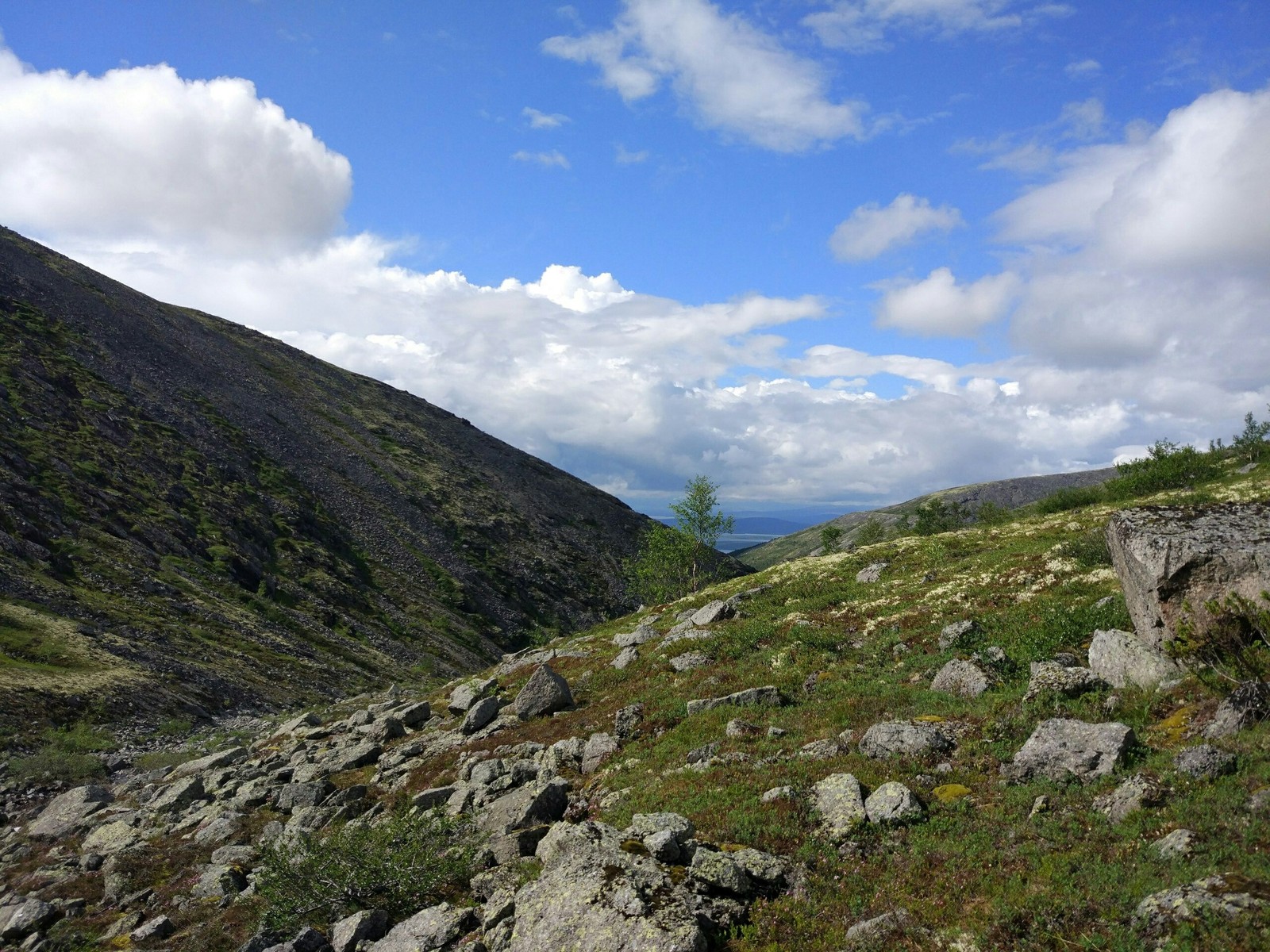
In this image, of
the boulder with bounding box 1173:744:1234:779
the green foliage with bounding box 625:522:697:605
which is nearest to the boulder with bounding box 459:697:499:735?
the boulder with bounding box 1173:744:1234:779

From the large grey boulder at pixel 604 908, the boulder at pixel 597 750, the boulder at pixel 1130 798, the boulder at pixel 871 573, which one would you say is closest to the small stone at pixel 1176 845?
the boulder at pixel 1130 798

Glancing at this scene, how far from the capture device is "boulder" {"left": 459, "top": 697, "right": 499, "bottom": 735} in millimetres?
28453

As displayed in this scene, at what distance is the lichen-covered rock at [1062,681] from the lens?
1636 cm

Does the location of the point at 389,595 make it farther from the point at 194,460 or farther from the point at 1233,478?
the point at 1233,478

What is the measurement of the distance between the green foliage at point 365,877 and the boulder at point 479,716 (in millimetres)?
11403

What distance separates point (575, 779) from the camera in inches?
795

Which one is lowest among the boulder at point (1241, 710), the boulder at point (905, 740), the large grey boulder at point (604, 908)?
the large grey boulder at point (604, 908)

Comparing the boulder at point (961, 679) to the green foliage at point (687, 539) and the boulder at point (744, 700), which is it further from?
the green foliage at point (687, 539)

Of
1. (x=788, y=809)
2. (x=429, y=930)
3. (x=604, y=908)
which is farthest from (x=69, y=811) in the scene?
(x=788, y=809)

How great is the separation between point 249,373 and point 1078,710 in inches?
6825

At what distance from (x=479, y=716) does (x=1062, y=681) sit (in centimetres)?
2150

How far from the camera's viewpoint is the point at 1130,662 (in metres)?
16.2

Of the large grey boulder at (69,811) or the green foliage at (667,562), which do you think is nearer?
the large grey boulder at (69,811)

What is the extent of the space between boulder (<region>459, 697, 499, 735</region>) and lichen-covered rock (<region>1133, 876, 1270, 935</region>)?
945 inches
